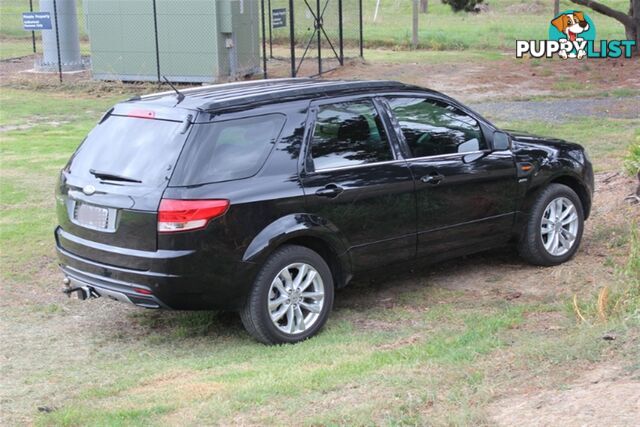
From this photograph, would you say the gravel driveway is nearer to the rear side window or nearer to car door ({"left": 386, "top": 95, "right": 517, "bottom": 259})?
car door ({"left": 386, "top": 95, "right": 517, "bottom": 259})

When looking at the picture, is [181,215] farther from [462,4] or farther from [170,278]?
[462,4]

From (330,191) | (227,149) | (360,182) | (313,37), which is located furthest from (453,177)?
(313,37)

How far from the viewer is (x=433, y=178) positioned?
6.88 metres

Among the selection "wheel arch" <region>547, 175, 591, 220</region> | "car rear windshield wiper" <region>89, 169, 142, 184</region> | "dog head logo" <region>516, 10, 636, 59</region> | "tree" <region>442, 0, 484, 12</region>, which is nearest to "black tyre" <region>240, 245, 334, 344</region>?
"car rear windshield wiper" <region>89, 169, 142, 184</region>

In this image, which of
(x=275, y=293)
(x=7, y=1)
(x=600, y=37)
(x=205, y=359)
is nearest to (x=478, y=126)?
(x=275, y=293)

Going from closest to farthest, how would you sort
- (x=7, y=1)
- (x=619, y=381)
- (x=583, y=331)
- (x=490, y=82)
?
(x=619, y=381), (x=583, y=331), (x=490, y=82), (x=7, y=1)

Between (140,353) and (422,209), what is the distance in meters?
2.31

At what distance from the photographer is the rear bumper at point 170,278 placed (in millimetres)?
5711

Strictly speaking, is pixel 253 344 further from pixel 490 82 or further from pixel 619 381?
pixel 490 82

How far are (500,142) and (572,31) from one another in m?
21.9

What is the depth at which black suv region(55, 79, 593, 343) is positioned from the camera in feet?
19.0

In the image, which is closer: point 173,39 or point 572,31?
point 173,39

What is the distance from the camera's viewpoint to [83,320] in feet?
22.5

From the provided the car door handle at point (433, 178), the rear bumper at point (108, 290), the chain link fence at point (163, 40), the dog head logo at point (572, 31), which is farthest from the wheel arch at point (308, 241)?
the dog head logo at point (572, 31)
